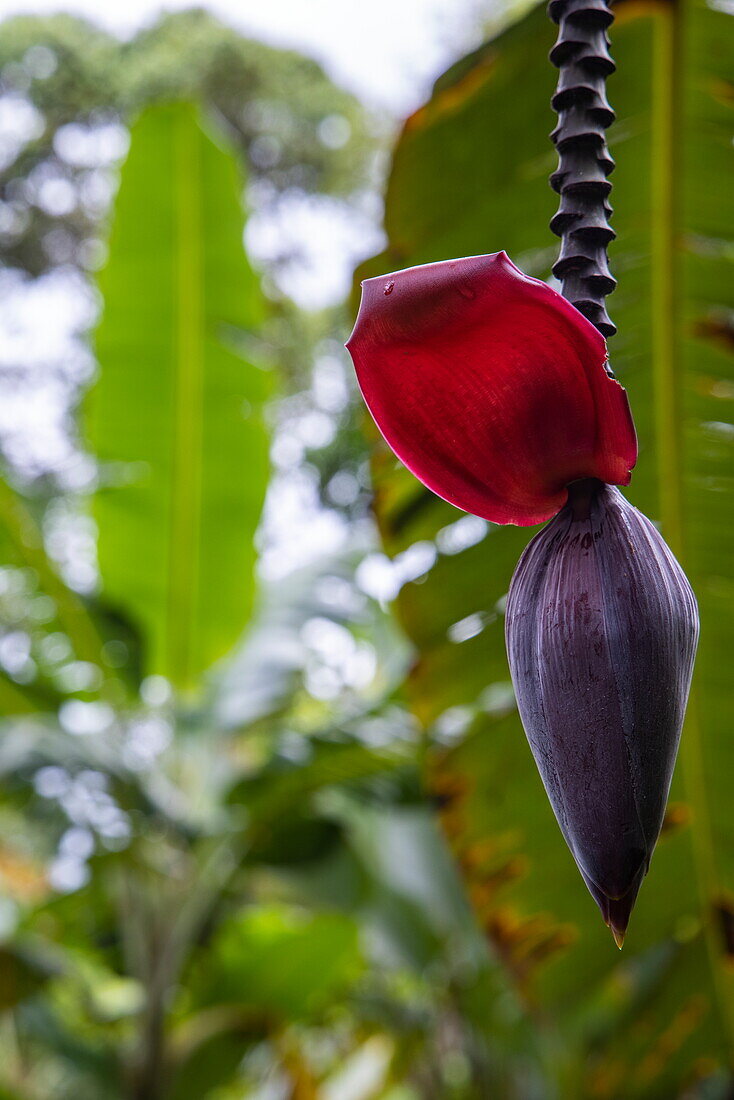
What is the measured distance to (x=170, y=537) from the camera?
1.23 m

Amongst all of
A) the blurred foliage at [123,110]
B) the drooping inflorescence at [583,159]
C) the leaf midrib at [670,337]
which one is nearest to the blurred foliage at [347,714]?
the leaf midrib at [670,337]

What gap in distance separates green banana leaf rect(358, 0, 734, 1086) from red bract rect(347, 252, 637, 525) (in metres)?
0.42

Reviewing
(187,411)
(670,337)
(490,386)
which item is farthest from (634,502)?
(187,411)

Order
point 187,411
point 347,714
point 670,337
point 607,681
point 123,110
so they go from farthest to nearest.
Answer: point 123,110 < point 347,714 < point 187,411 < point 670,337 < point 607,681

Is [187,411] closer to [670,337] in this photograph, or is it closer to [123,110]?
[670,337]

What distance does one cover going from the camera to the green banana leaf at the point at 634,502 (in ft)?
1.88

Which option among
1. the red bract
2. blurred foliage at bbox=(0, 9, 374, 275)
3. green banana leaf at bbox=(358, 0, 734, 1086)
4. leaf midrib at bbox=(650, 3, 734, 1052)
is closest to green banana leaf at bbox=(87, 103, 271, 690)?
green banana leaf at bbox=(358, 0, 734, 1086)

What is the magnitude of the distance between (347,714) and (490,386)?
124 centimetres

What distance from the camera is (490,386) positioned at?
165mm

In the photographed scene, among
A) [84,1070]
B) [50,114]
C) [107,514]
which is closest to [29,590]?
[107,514]

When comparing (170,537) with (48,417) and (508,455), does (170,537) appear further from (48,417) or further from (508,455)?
(48,417)

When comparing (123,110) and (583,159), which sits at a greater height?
(123,110)

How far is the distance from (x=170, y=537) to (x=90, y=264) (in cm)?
380

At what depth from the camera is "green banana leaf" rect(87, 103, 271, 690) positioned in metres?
1.21
